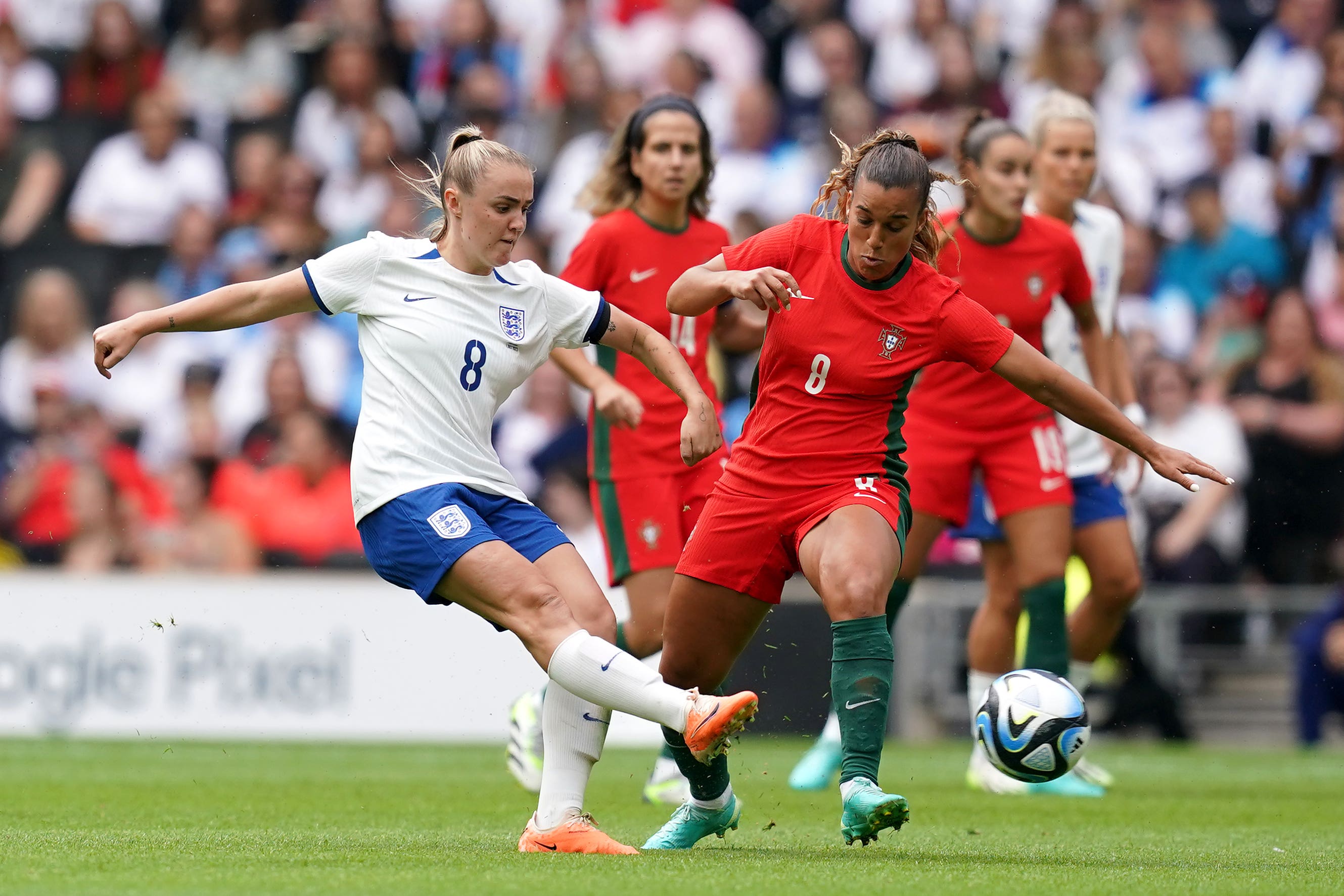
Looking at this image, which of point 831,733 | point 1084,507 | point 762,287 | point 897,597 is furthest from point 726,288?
point 831,733

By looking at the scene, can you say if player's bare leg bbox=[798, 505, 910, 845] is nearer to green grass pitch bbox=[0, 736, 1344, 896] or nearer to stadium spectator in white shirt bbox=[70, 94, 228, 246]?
green grass pitch bbox=[0, 736, 1344, 896]

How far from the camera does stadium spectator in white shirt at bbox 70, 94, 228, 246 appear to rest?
1559 centimetres

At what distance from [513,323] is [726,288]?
732mm

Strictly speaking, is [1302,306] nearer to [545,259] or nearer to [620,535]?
[545,259]

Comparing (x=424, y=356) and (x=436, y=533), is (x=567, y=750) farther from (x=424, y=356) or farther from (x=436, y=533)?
(x=424, y=356)

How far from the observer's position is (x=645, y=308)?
24.8ft

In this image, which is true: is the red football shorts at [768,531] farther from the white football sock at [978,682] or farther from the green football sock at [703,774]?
the white football sock at [978,682]

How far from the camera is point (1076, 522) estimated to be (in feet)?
28.3

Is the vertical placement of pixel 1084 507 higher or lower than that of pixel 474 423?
lower

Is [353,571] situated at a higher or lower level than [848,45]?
lower

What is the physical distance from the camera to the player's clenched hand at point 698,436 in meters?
5.59

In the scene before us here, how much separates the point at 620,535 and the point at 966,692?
504cm

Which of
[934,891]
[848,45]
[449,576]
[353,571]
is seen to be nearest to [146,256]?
[353,571]

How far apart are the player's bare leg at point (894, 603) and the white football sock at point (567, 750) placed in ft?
6.34
